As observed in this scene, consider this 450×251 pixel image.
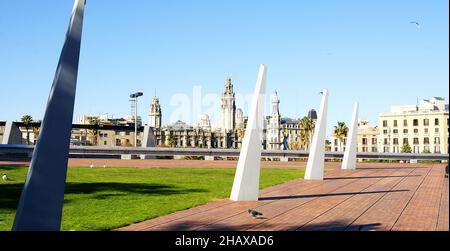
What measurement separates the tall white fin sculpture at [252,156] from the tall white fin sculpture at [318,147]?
754 cm

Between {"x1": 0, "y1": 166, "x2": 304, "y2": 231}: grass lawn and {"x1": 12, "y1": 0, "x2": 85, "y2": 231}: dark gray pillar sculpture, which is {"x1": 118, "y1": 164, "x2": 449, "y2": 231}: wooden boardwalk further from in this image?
{"x1": 12, "y1": 0, "x2": 85, "y2": 231}: dark gray pillar sculpture

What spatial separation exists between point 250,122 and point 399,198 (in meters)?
4.95

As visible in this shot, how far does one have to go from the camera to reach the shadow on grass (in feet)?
46.1

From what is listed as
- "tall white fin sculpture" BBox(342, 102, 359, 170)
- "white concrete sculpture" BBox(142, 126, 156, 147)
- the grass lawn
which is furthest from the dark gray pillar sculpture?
"white concrete sculpture" BBox(142, 126, 156, 147)

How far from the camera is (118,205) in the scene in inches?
488

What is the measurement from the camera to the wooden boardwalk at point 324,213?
31.3 feet

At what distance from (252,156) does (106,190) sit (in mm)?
5100

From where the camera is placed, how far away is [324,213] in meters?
11.5

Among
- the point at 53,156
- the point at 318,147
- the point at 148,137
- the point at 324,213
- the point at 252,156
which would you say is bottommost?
the point at 324,213

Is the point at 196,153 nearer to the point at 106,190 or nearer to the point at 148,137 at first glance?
the point at 148,137

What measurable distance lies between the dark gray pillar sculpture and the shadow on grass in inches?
215

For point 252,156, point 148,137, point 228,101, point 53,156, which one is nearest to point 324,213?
point 252,156

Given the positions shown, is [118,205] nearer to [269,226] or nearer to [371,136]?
[269,226]

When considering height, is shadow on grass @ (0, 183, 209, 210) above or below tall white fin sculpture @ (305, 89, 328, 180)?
below
